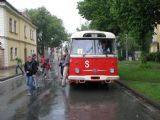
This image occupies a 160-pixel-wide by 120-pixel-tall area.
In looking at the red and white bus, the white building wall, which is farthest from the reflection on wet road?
the white building wall

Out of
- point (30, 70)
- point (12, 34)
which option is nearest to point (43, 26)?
point (12, 34)

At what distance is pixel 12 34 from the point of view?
159 ft

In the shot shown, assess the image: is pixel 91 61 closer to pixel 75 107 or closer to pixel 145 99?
pixel 145 99

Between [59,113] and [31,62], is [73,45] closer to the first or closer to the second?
[31,62]

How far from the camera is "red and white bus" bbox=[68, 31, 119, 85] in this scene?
1855 centimetres

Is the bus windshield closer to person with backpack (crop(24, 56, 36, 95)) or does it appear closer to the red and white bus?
the red and white bus

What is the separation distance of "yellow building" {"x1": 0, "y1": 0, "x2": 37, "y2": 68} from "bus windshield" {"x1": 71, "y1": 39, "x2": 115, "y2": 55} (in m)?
24.7

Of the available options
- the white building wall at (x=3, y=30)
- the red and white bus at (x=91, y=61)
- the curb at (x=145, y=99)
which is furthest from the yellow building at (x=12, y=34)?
the curb at (x=145, y=99)

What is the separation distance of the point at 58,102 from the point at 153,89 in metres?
4.67

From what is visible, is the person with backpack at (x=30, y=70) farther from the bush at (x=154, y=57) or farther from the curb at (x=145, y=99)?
the bush at (x=154, y=57)

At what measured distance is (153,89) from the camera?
17.0m

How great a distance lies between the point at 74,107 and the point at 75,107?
0.12 ft

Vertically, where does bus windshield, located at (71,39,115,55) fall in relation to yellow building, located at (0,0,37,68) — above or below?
below

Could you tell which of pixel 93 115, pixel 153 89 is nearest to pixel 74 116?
pixel 93 115
